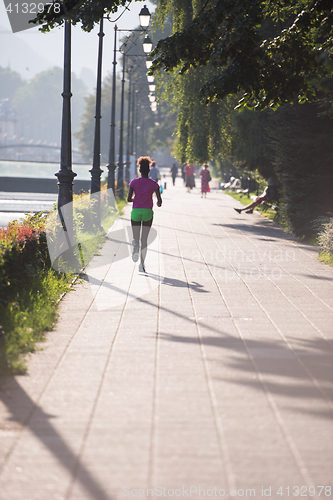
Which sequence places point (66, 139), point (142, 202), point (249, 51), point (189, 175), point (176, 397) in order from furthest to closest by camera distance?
point (189, 175) < point (66, 139) < point (142, 202) < point (249, 51) < point (176, 397)

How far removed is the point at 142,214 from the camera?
966 cm

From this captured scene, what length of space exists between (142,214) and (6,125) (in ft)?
574

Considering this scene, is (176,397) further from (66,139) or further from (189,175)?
(189,175)

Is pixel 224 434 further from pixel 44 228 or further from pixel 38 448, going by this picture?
pixel 44 228

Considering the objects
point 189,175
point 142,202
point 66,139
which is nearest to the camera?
point 142,202

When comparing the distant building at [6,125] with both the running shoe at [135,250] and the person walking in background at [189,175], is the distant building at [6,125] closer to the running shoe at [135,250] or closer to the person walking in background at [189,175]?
the person walking in background at [189,175]

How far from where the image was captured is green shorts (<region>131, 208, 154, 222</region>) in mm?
9633

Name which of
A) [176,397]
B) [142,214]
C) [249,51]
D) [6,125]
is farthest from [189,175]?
[6,125]

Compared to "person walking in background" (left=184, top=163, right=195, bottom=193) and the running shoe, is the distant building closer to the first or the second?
"person walking in background" (left=184, top=163, right=195, bottom=193)

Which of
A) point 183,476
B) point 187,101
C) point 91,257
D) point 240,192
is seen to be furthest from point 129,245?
point 240,192

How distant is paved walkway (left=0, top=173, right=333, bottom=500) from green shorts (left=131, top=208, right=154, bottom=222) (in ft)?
4.96

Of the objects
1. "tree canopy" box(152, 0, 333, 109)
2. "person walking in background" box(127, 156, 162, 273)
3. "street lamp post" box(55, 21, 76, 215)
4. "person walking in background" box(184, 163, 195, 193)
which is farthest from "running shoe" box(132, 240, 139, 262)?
"person walking in background" box(184, 163, 195, 193)

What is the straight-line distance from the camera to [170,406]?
13.6 feet

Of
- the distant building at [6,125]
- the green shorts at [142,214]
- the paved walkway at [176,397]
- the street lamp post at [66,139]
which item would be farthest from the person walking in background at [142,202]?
the distant building at [6,125]
